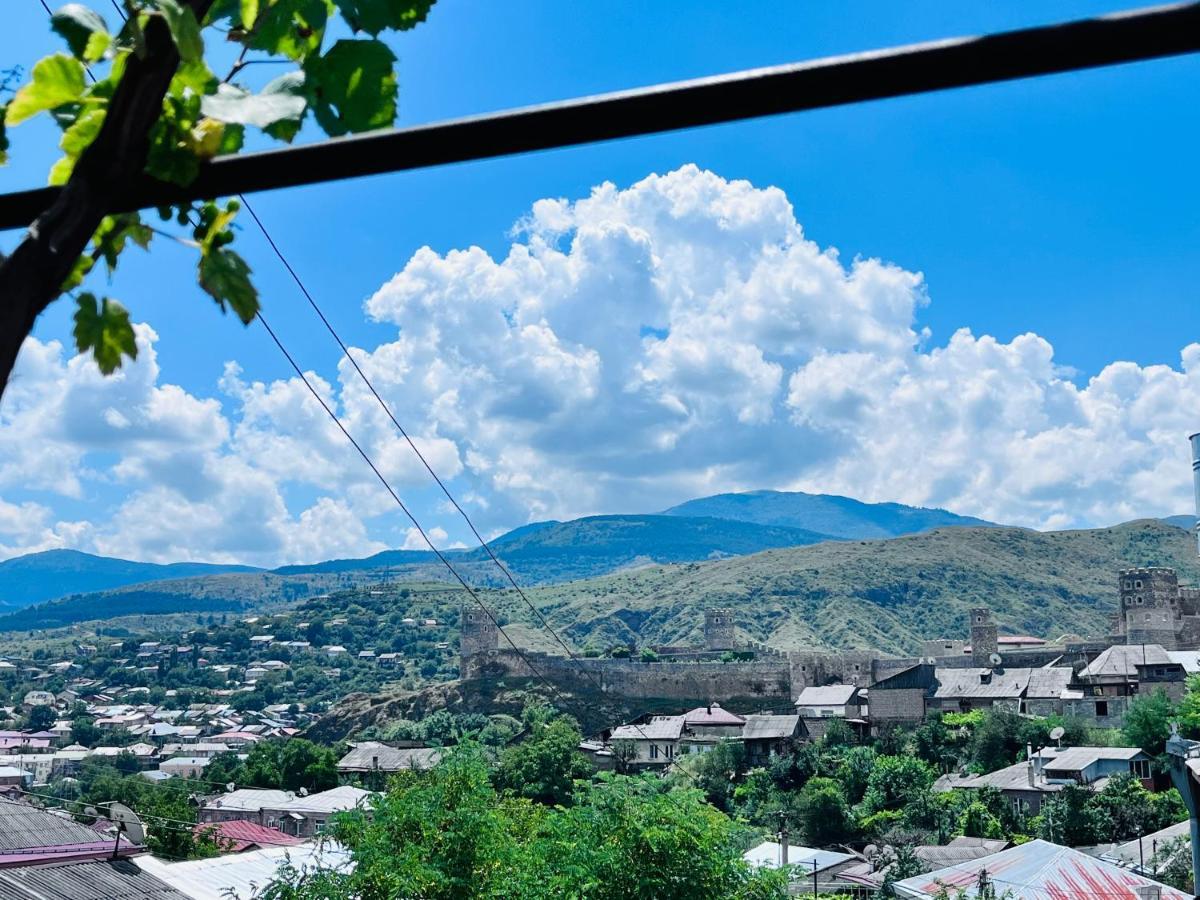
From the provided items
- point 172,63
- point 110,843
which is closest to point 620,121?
point 172,63

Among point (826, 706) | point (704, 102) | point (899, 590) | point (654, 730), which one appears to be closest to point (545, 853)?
point (704, 102)

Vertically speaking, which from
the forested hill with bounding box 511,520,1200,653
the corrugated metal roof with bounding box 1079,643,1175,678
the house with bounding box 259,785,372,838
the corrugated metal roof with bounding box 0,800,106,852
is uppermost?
the forested hill with bounding box 511,520,1200,653

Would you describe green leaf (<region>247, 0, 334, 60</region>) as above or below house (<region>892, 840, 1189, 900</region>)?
above

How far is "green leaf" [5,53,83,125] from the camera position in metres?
1.08

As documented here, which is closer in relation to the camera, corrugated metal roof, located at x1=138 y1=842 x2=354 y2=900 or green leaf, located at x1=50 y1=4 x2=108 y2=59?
green leaf, located at x1=50 y1=4 x2=108 y2=59

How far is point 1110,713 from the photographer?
3656cm

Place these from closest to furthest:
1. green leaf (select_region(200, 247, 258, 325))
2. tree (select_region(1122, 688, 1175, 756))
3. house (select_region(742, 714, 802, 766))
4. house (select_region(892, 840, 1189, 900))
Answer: green leaf (select_region(200, 247, 258, 325)) → house (select_region(892, 840, 1189, 900)) → tree (select_region(1122, 688, 1175, 756)) → house (select_region(742, 714, 802, 766))

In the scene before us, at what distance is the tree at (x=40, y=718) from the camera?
3354 inches

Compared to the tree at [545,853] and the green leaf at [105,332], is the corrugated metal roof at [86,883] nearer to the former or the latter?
the tree at [545,853]

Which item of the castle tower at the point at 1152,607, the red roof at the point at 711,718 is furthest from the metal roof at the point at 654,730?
the castle tower at the point at 1152,607

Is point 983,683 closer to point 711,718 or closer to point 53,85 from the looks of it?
point 711,718

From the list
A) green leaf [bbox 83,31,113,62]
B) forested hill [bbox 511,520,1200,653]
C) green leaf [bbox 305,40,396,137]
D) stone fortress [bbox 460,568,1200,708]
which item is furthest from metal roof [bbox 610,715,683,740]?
green leaf [bbox 83,31,113,62]

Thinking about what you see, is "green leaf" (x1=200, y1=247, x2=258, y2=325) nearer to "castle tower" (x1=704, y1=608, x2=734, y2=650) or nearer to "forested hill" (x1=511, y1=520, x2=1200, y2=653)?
"castle tower" (x1=704, y1=608, x2=734, y2=650)

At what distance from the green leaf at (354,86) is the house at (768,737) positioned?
4021cm
